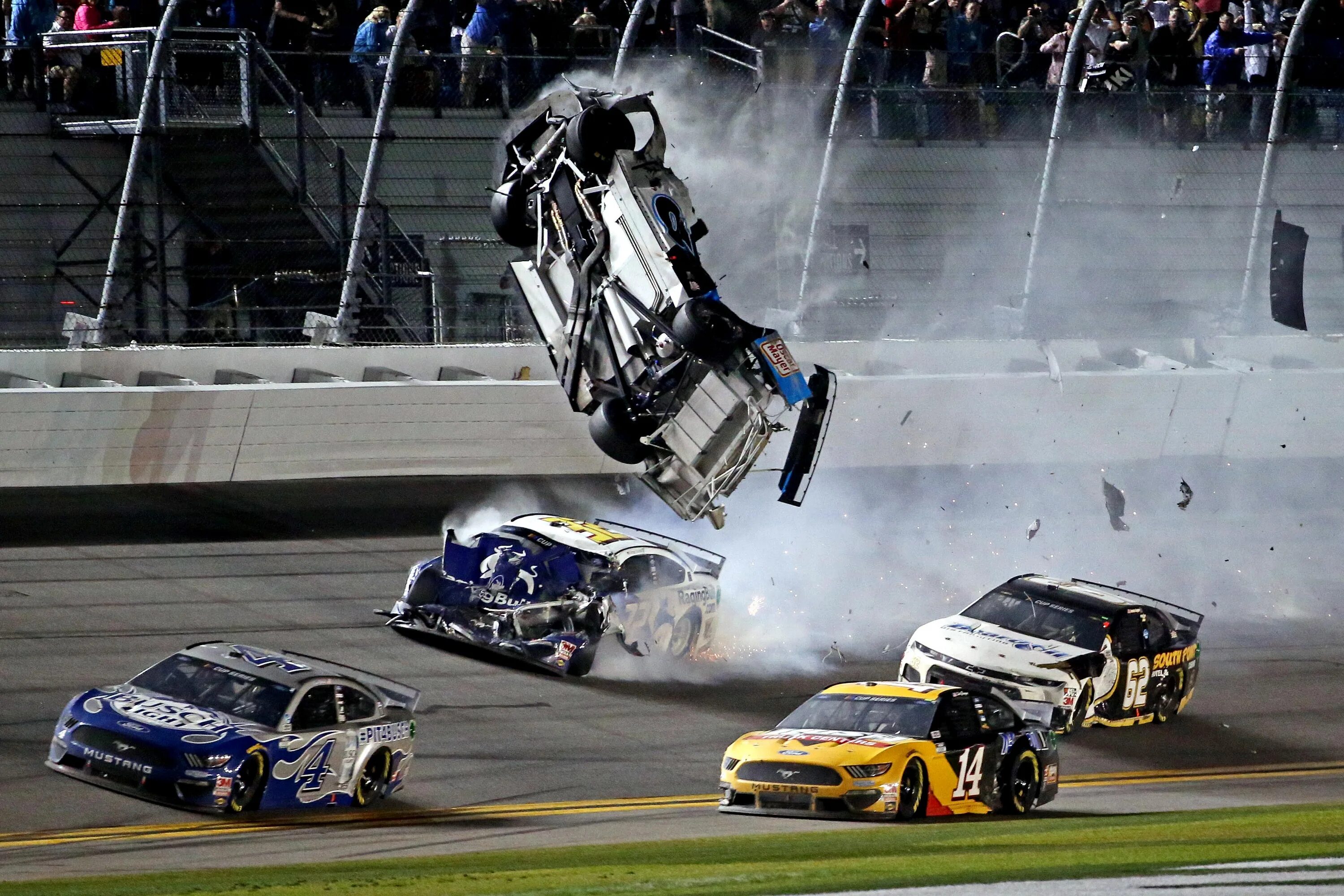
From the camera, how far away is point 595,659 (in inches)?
568

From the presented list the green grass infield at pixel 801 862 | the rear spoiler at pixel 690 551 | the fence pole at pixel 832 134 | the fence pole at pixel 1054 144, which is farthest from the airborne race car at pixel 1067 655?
the fence pole at pixel 1054 144

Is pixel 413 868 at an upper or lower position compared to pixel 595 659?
upper

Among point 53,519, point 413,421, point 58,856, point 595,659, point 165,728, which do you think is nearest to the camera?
point 58,856

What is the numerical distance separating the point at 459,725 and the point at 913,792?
334cm

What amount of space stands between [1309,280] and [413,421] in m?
10.6

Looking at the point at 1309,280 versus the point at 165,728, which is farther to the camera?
the point at 1309,280

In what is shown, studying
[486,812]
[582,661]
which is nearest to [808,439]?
[582,661]

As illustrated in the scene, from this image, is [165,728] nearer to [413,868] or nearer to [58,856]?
[58,856]

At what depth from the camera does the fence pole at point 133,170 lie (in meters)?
18.1

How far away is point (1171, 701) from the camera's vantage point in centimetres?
1423

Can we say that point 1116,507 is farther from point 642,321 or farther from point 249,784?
point 249,784

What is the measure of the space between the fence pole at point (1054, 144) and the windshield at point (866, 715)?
10320 mm

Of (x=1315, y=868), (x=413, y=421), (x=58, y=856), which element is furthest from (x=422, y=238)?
(x=1315, y=868)

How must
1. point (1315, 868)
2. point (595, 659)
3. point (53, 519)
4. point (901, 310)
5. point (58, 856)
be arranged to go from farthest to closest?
point (901, 310)
point (53, 519)
point (595, 659)
point (58, 856)
point (1315, 868)
